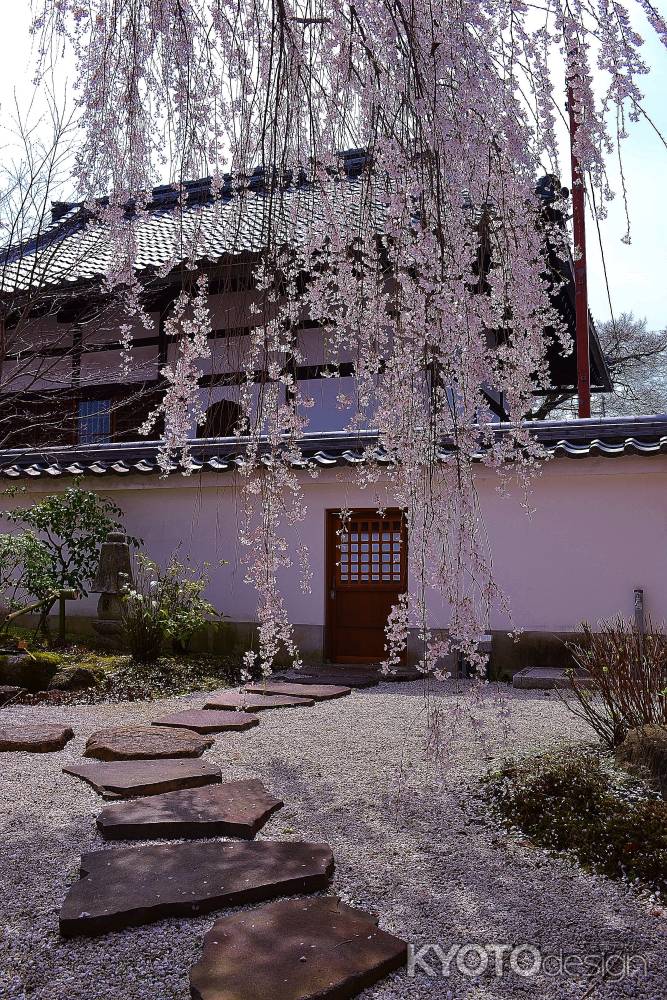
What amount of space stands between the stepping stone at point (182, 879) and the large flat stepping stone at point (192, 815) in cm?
14

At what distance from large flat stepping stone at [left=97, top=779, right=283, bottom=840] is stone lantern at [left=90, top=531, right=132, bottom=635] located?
196 inches

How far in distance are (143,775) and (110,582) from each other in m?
4.79

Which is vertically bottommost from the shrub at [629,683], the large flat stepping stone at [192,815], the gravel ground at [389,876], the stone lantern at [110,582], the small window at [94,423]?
the gravel ground at [389,876]

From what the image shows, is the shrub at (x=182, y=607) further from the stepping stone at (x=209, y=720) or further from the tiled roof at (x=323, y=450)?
→ the stepping stone at (x=209, y=720)

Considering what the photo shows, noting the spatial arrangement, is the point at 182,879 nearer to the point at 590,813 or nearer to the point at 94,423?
the point at 590,813

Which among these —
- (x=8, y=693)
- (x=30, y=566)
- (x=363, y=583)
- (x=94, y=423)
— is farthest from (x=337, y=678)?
(x=94, y=423)

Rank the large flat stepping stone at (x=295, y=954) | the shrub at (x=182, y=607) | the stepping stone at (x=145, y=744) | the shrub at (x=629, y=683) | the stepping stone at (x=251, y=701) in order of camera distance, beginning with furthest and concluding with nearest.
Result: the shrub at (x=182, y=607), the stepping stone at (x=251, y=701), the stepping stone at (x=145, y=744), the shrub at (x=629, y=683), the large flat stepping stone at (x=295, y=954)

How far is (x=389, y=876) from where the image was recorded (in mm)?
2902

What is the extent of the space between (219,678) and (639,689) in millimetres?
4253

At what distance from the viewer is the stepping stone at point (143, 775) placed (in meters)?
3.84

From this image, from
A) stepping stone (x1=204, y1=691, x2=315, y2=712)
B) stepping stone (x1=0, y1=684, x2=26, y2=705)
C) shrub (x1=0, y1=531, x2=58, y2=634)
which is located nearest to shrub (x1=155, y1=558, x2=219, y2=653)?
shrub (x1=0, y1=531, x2=58, y2=634)

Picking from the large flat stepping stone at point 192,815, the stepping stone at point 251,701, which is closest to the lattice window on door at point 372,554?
the stepping stone at point 251,701

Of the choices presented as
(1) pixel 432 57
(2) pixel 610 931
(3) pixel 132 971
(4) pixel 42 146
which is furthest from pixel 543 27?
(4) pixel 42 146

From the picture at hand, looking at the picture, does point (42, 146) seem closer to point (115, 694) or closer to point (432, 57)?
point (115, 694)
